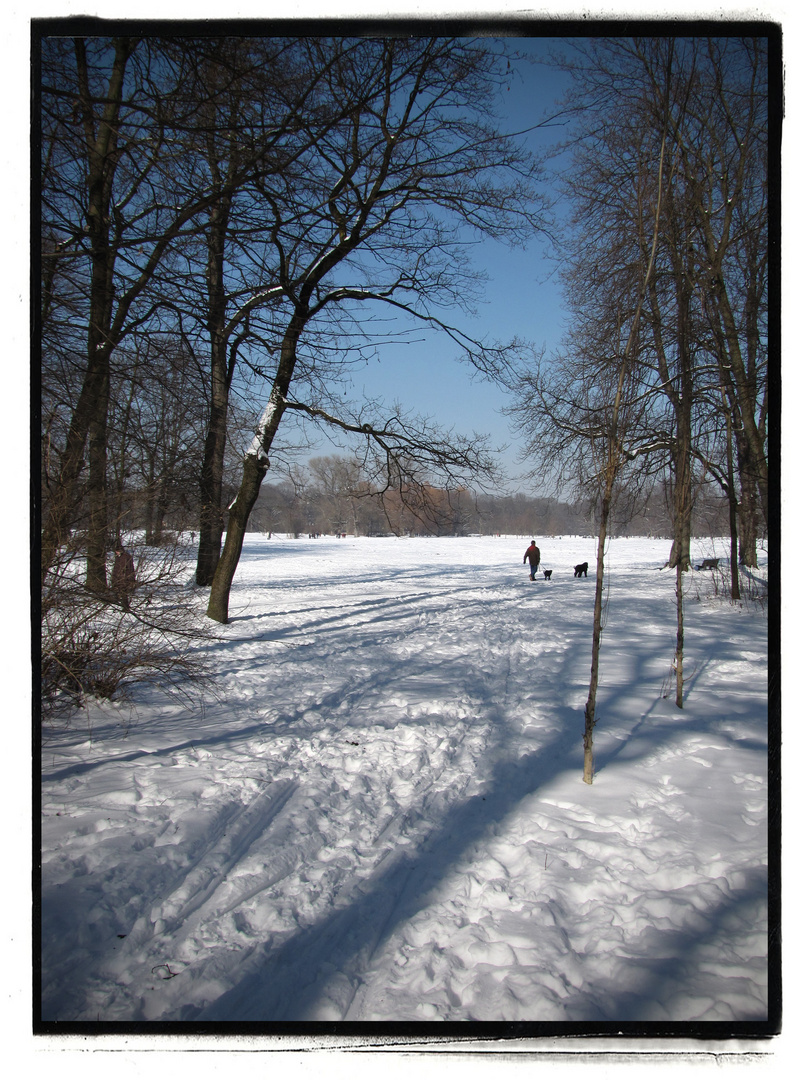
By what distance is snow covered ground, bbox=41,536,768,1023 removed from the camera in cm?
177

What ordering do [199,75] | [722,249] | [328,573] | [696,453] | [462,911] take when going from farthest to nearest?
[328,573]
[696,453]
[722,249]
[199,75]
[462,911]

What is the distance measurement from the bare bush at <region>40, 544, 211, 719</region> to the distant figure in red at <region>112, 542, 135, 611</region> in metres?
0.07

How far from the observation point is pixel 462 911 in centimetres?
221

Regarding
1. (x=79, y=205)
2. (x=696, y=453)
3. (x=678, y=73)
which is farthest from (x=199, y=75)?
(x=696, y=453)

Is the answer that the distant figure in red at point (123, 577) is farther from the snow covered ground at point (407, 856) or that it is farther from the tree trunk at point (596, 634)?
the tree trunk at point (596, 634)

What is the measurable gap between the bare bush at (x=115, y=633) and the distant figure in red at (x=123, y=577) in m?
0.07

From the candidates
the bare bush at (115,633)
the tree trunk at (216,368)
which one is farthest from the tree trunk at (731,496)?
the bare bush at (115,633)

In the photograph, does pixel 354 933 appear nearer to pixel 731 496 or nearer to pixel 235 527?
pixel 731 496

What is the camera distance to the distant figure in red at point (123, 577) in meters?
3.80

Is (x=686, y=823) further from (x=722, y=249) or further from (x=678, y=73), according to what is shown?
(x=722, y=249)

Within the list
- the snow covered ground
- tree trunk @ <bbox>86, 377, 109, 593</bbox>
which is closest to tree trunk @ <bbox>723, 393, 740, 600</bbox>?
the snow covered ground

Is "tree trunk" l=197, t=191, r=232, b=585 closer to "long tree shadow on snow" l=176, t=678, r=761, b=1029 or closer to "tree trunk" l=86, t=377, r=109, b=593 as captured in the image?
"tree trunk" l=86, t=377, r=109, b=593

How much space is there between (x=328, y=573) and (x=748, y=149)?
2025cm

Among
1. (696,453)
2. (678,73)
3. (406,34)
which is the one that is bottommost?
(696,453)
